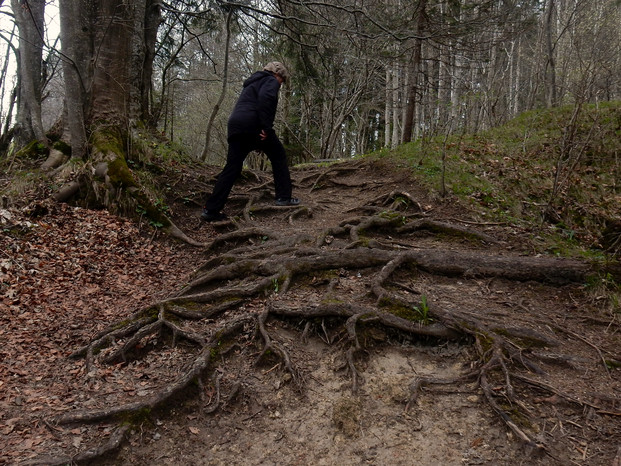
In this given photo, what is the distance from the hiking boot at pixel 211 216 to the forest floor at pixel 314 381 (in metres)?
1.67

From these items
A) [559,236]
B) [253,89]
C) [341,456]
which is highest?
[253,89]

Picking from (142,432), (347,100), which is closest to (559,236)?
(142,432)

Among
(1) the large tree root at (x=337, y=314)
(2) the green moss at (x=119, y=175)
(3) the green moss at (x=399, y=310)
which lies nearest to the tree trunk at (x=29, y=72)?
(2) the green moss at (x=119, y=175)

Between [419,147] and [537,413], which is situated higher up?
[419,147]

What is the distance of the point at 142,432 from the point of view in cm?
272

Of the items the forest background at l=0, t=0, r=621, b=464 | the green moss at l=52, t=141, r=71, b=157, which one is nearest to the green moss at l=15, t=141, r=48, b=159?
the forest background at l=0, t=0, r=621, b=464

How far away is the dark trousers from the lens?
20.8 ft

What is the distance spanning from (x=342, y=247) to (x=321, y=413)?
8.61 feet

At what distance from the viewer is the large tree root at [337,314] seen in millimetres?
2949

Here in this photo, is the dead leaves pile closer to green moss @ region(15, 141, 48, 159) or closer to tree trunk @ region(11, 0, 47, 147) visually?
green moss @ region(15, 141, 48, 159)

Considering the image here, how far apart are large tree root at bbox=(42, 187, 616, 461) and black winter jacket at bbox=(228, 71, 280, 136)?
200 cm

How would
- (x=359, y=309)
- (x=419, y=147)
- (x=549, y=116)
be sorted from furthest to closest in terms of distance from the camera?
(x=549, y=116) < (x=419, y=147) < (x=359, y=309)

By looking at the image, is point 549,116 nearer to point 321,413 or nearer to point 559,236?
point 559,236

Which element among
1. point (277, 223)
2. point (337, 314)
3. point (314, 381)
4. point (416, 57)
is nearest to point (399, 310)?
point (337, 314)
